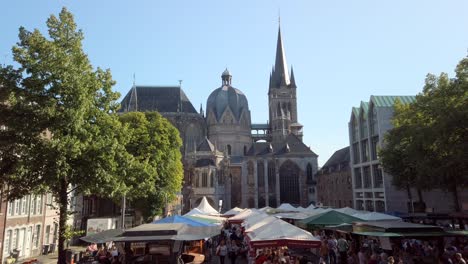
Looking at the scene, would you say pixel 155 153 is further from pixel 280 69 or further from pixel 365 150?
pixel 280 69

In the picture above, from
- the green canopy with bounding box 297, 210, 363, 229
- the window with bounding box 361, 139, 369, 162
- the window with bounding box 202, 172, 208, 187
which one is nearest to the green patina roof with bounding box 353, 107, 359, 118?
the window with bounding box 361, 139, 369, 162

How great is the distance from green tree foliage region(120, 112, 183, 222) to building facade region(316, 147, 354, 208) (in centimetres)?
3058

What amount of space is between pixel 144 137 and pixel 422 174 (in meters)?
23.4

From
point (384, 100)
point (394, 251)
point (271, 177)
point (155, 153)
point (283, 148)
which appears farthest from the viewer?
point (283, 148)

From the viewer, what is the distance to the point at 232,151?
82.6 meters

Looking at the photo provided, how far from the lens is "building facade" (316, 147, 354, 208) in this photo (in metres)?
58.7

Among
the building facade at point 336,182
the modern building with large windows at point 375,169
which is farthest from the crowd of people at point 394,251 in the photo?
the building facade at point 336,182

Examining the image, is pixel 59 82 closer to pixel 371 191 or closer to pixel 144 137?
pixel 144 137

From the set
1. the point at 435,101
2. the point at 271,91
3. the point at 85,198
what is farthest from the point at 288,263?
the point at 271,91

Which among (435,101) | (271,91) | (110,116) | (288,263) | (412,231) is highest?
(271,91)

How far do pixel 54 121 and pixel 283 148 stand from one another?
65.4 m

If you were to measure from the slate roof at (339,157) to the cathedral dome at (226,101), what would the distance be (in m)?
24.5

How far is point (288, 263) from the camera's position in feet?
44.1

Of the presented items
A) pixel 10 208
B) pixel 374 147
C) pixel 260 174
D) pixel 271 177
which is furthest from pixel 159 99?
pixel 10 208
